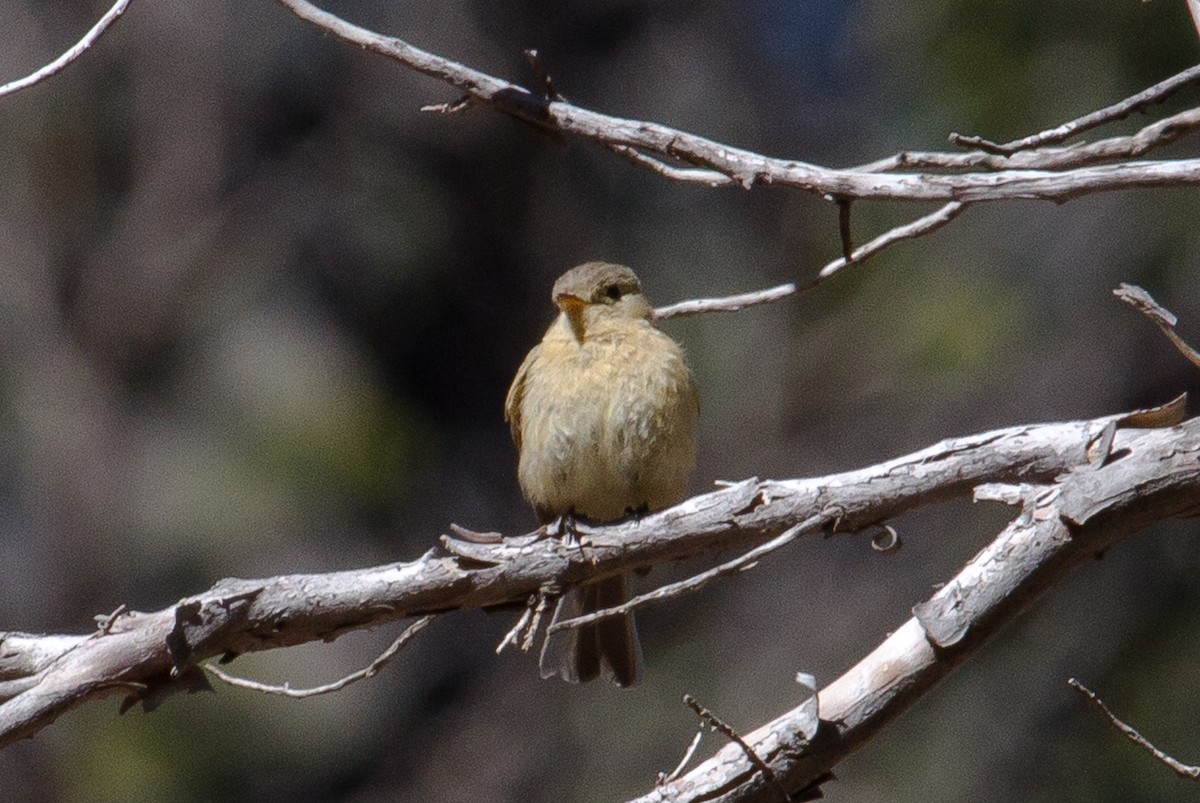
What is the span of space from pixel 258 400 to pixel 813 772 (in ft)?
24.6

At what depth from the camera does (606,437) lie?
465cm

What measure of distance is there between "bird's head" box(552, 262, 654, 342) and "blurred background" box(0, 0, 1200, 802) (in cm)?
383

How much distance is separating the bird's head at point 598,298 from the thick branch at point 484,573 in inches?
64.1

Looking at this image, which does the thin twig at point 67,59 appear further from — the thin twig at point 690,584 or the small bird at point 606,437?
the small bird at point 606,437

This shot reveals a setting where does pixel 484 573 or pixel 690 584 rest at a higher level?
pixel 484 573

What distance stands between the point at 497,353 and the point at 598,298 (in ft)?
15.6

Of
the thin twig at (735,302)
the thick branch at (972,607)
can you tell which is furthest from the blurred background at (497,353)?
the thick branch at (972,607)

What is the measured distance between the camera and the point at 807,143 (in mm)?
10766

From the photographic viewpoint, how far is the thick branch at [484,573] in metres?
3.05

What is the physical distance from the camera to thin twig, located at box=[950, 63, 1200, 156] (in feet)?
10.9

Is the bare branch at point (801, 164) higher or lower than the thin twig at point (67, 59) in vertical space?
Result: lower

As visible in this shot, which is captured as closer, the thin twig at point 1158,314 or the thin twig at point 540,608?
the thin twig at point 1158,314

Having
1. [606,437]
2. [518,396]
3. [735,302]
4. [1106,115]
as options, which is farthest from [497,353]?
[1106,115]

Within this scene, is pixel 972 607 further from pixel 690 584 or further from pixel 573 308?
pixel 573 308
